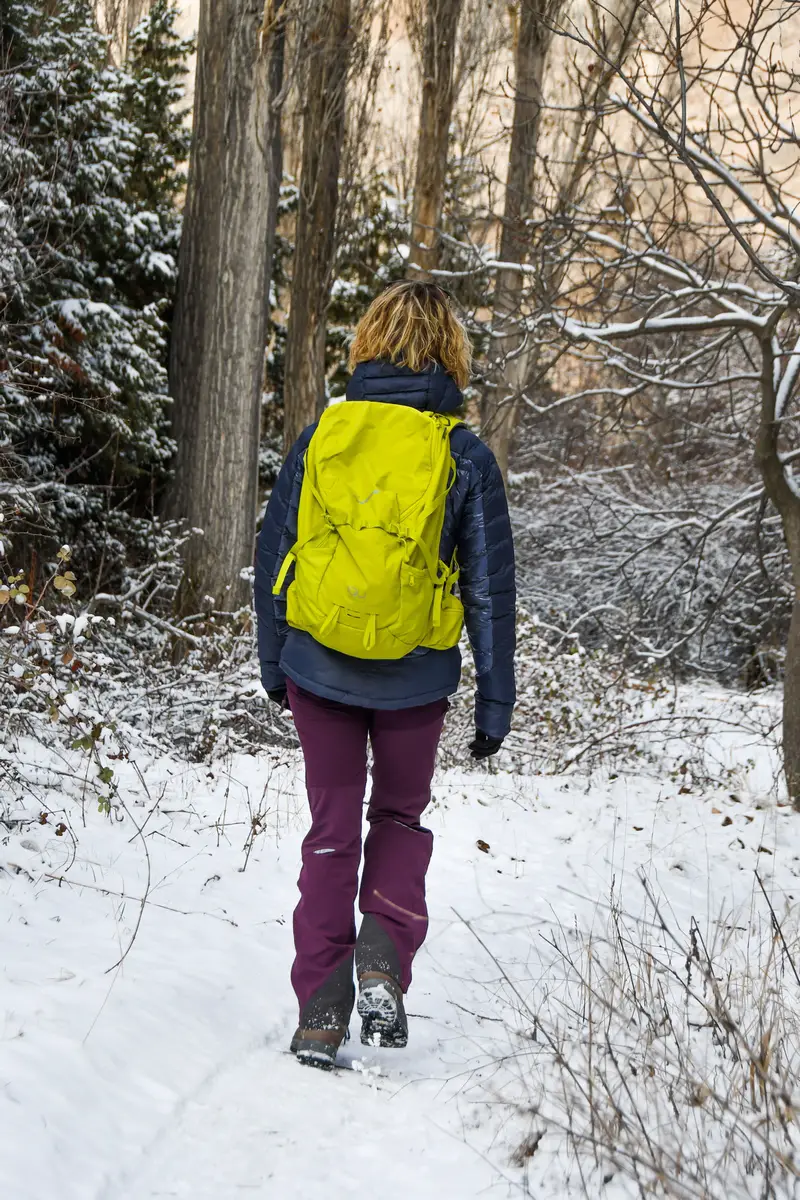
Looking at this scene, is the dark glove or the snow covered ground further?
the dark glove

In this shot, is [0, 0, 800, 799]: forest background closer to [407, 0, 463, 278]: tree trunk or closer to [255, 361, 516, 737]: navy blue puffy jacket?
[407, 0, 463, 278]: tree trunk

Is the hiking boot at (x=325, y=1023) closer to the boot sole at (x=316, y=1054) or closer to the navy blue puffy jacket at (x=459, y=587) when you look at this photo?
the boot sole at (x=316, y=1054)

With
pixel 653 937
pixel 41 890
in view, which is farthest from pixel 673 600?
pixel 41 890

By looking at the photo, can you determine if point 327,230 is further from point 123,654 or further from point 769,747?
point 769,747

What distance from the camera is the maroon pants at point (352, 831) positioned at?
2.51 m

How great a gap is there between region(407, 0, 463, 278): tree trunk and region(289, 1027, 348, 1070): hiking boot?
9258 millimetres

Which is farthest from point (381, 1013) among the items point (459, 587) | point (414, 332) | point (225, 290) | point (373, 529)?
point (225, 290)

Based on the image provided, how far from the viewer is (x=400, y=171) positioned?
1350 cm

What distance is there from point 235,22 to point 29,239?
2.57 m

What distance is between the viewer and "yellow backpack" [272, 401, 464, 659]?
2.33m

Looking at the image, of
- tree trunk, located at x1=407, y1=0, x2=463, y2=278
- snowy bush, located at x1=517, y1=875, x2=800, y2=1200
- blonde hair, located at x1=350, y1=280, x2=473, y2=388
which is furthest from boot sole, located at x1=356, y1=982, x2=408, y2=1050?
tree trunk, located at x1=407, y1=0, x2=463, y2=278

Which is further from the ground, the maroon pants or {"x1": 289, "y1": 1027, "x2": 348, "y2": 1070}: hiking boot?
the maroon pants

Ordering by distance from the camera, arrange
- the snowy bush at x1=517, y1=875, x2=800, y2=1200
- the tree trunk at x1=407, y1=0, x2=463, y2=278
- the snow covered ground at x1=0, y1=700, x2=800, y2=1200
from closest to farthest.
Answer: the snowy bush at x1=517, y1=875, x2=800, y2=1200 → the snow covered ground at x1=0, y1=700, x2=800, y2=1200 → the tree trunk at x1=407, y1=0, x2=463, y2=278

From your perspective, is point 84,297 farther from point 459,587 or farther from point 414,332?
point 459,587
